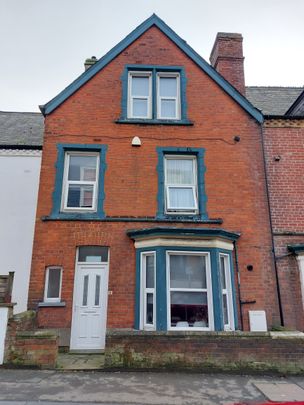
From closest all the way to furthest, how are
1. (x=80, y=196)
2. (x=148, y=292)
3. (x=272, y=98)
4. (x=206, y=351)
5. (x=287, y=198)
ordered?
(x=206, y=351), (x=148, y=292), (x=80, y=196), (x=287, y=198), (x=272, y=98)

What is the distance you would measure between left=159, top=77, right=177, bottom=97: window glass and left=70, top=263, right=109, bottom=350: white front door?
21.2 feet

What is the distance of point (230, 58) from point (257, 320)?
972 cm

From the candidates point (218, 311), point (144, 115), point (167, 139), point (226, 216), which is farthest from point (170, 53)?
point (218, 311)

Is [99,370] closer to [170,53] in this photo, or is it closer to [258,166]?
[258,166]

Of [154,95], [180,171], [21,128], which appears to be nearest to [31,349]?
[180,171]

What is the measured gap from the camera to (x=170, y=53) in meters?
11.7

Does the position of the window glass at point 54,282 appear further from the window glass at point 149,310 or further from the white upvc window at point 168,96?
the white upvc window at point 168,96

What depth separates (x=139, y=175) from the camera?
10.3m

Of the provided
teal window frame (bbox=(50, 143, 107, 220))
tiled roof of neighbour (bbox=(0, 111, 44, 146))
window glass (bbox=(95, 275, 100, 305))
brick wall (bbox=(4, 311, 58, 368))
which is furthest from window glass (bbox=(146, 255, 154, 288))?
tiled roof of neighbour (bbox=(0, 111, 44, 146))

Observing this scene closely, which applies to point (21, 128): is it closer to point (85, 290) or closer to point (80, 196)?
point (80, 196)

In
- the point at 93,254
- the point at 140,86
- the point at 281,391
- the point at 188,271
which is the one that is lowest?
the point at 281,391

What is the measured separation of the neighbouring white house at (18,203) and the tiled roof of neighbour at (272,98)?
9.53 m

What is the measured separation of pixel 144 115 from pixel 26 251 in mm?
6875

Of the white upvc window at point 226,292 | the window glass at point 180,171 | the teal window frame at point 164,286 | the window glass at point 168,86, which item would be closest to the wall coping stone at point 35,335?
the teal window frame at point 164,286
